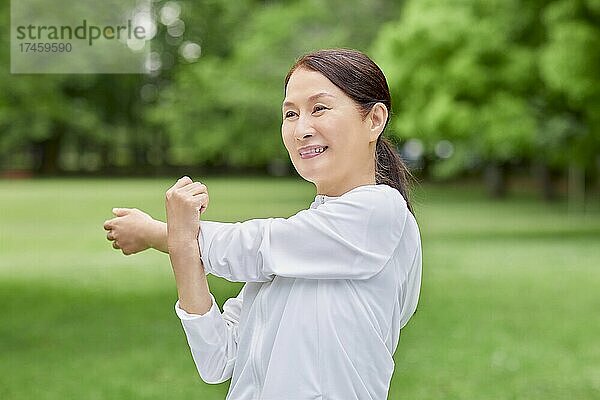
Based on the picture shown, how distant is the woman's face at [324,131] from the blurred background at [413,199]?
23 centimetres

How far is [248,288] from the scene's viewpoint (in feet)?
5.24

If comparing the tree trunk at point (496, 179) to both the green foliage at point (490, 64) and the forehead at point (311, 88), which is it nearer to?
the green foliage at point (490, 64)

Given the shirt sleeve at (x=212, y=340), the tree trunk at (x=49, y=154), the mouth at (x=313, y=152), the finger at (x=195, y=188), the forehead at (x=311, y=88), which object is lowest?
the tree trunk at (x=49, y=154)

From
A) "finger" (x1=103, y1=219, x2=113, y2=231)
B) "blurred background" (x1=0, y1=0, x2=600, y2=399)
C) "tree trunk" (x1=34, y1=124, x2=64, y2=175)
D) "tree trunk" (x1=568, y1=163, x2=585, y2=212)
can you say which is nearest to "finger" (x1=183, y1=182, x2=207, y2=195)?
"finger" (x1=103, y1=219, x2=113, y2=231)

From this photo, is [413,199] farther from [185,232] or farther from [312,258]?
[185,232]

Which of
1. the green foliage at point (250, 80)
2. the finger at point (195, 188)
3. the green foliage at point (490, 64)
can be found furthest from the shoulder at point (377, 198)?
the green foliage at point (250, 80)

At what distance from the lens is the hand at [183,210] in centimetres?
149

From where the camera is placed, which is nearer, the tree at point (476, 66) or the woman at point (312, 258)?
the woman at point (312, 258)

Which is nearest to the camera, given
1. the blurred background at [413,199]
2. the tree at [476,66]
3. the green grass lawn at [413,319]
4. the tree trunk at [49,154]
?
the green grass lawn at [413,319]

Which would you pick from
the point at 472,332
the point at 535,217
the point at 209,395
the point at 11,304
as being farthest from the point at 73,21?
the point at 535,217

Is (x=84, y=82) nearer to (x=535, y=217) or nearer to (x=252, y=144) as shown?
(x=252, y=144)

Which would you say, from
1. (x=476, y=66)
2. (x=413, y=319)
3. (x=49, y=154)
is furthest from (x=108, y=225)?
(x=49, y=154)

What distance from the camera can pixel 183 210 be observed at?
4.91 feet

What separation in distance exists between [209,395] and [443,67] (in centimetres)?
941
